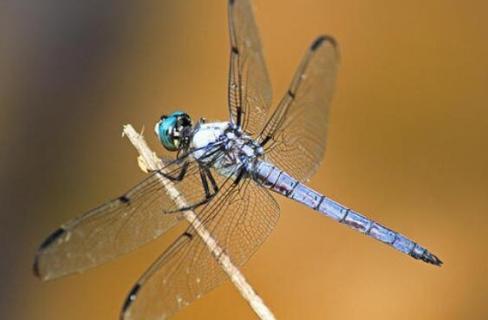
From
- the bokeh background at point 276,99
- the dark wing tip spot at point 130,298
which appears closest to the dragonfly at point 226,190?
the dark wing tip spot at point 130,298

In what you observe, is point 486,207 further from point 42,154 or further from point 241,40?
point 42,154

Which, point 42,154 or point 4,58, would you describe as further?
point 4,58

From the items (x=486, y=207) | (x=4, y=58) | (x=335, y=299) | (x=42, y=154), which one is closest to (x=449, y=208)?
Answer: (x=486, y=207)

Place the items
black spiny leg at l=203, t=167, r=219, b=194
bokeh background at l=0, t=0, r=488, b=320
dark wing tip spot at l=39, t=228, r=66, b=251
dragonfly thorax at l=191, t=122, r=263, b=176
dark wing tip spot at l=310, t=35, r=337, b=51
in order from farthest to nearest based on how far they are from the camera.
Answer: bokeh background at l=0, t=0, r=488, b=320
dragonfly thorax at l=191, t=122, r=263, b=176
black spiny leg at l=203, t=167, r=219, b=194
dark wing tip spot at l=310, t=35, r=337, b=51
dark wing tip spot at l=39, t=228, r=66, b=251

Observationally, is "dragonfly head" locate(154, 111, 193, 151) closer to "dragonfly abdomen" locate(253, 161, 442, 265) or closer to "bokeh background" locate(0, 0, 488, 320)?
"dragonfly abdomen" locate(253, 161, 442, 265)

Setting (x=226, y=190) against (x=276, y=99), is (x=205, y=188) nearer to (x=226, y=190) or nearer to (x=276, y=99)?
(x=226, y=190)

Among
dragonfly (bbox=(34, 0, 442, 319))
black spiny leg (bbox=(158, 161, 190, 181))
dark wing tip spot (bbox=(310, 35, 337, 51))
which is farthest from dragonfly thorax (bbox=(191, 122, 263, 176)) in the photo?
dark wing tip spot (bbox=(310, 35, 337, 51))
